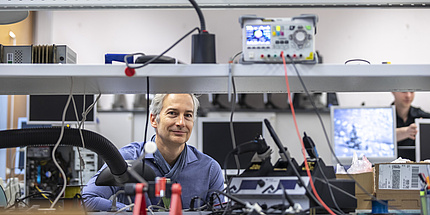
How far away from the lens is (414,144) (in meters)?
3.98

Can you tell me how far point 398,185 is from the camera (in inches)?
55.6

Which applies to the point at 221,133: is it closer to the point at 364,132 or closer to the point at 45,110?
the point at 364,132

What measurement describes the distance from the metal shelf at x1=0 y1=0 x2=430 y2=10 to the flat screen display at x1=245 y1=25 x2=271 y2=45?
1.17 feet

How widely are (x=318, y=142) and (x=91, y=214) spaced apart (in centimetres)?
289

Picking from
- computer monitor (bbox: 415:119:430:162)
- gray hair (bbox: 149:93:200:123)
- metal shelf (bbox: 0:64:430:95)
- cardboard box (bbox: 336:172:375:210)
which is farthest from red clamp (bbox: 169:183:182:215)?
computer monitor (bbox: 415:119:430:162)

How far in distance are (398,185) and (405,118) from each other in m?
3.11

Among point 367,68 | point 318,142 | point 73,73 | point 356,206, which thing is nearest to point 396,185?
point 356,206

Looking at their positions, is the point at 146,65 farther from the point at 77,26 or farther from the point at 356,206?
→ the point at 77,26

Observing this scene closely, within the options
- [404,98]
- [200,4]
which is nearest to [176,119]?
[200,4]

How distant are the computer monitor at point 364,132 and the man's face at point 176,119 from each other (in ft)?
6.33

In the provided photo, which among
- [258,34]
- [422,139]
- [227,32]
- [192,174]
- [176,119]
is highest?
[227,32]

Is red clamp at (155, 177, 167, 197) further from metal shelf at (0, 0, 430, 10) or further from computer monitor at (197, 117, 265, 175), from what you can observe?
computer monitor at (197, 117, 265, 175)

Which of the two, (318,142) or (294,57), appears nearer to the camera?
(294,57)

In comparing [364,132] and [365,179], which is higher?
[364,132]
